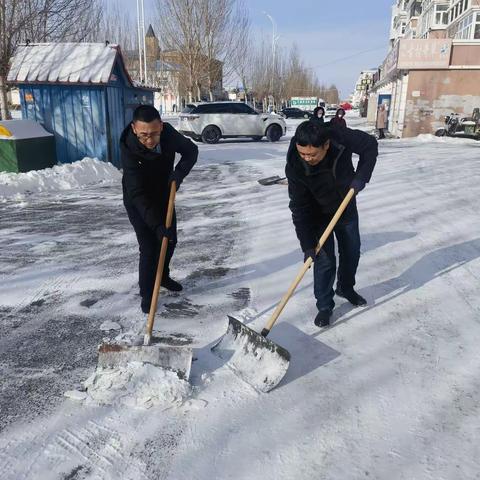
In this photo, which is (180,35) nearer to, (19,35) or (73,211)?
(19,35)

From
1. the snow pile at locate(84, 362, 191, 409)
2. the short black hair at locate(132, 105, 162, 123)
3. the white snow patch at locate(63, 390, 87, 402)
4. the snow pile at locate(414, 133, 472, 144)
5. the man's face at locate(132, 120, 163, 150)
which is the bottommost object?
the white snow patch at locate(63, 390, 87, 402)

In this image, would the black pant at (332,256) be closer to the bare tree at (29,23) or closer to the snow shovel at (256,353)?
the snow shovel at (256,353)

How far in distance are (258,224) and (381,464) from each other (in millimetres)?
4224

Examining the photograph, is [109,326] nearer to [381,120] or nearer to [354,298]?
[354,298]

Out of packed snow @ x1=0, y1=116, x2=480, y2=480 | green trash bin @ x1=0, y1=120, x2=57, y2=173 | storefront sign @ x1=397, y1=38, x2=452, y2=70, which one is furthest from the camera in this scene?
storefront sign @ x1=397, y1=38, x2=452, y2=70

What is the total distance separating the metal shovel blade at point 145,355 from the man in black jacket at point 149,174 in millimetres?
845

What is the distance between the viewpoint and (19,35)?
11.3 metres

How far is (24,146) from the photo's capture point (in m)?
8.72

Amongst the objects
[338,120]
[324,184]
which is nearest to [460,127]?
[338,120]

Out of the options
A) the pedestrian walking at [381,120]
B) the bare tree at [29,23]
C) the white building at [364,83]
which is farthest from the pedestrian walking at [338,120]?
the white building at [364,83]

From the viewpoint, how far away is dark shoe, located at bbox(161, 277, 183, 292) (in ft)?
12.7

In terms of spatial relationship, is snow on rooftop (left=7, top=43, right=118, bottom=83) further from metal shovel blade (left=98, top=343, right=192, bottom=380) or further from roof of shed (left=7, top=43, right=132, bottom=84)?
metal shovel blade (left=98, top=343, right=192, bottom=380)

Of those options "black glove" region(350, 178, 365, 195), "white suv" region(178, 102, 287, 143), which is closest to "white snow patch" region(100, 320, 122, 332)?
"black glove" region(350, 178, 365, 195)

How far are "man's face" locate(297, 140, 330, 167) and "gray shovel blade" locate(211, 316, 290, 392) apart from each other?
1.13m
